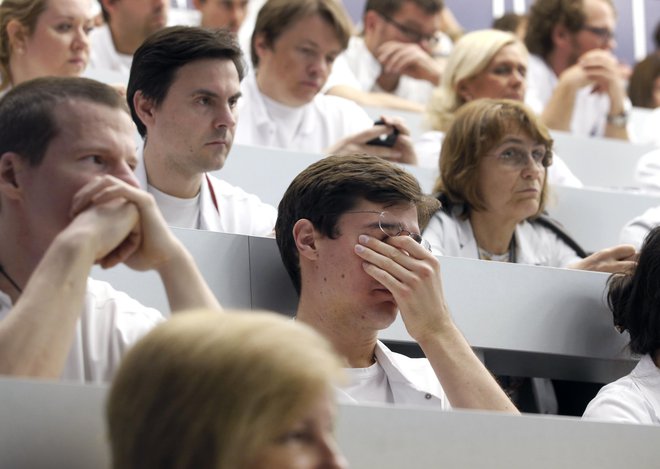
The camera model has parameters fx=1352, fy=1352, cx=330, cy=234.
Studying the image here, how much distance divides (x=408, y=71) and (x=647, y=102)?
1.23m

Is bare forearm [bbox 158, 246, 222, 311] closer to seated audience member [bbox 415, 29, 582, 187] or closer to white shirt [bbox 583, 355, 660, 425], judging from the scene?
white shirt [bbox 583, 355, 660, 425]

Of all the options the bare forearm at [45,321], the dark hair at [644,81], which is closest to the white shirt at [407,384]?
the bare forearm at [45,321]

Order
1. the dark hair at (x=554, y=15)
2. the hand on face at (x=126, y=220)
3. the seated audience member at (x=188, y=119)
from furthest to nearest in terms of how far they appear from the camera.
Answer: the dark hair at (x=554, y=15), the seated audience member at (x=188, y=119), the hand on face at (x=126, y=220)

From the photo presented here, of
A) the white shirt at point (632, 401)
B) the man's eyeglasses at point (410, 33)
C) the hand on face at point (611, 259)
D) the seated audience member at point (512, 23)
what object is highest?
the man's eyeglasses at point (410, 33)

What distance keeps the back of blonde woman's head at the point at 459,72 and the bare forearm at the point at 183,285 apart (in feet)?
6.51

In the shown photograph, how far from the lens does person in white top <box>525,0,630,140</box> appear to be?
3961 mm

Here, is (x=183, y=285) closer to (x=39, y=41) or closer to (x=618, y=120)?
(x=39, y=41)

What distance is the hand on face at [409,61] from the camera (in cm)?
388

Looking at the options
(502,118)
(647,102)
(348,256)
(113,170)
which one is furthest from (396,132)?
(647,102)

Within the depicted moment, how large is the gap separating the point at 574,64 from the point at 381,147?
1.62 meters

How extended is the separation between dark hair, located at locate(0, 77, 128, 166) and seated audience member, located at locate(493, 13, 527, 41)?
3.18 meters

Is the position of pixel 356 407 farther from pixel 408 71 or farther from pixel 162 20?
pixel 408 71

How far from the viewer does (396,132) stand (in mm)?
2910

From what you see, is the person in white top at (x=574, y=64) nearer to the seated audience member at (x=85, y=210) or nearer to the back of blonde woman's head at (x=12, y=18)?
the back of blonde woman's head at (x=12, y=18)
